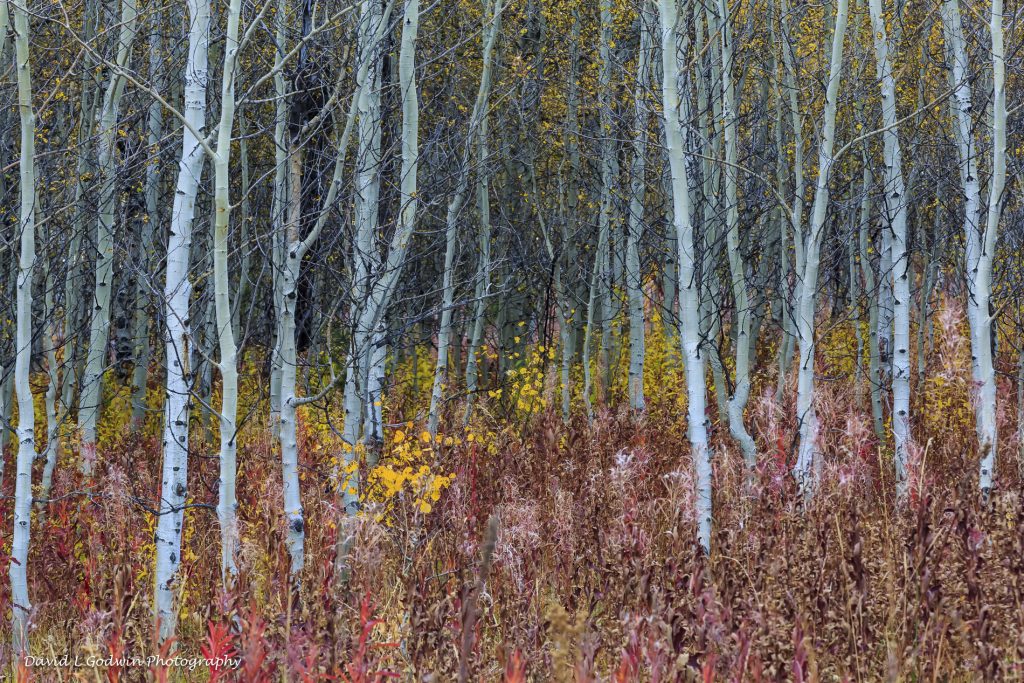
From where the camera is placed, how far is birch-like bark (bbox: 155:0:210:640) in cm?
444

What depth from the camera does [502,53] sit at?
1070cm

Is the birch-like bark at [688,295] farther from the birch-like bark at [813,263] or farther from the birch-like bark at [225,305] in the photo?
the birch-like bark at [225,305]

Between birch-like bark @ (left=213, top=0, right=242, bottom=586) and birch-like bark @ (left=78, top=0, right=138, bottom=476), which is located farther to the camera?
birch-like bark @ (left=78, top=0, right=138, bottom=476)

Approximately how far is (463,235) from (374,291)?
19.0 ft

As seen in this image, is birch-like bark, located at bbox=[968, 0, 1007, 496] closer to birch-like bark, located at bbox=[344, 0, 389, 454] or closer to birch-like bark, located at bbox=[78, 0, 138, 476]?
birch-like bark, located at bbox=[344, 0, 389, 454]

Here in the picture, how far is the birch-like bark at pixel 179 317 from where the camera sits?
4.44 m

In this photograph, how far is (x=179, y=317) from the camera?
4422 mm

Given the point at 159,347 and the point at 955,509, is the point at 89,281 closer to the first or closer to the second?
the point at 159,347

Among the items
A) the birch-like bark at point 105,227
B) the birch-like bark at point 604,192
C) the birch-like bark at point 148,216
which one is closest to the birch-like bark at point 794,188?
the birch-like bark at point 604,192

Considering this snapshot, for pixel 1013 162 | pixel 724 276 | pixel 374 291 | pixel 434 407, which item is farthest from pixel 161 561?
pixel 724 276

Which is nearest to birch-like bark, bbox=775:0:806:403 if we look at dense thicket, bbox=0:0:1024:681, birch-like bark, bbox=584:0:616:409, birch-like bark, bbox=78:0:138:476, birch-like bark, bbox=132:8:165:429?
dense thicket, bbox=0:0:1024:681

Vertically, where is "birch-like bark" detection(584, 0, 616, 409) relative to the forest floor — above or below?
above

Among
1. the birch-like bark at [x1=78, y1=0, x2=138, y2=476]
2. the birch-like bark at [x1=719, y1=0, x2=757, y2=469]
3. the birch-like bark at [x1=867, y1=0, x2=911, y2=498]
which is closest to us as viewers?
the birch-like bark at [x1=867, y1=0, x2=911, y2=498]

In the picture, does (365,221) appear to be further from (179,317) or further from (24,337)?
(24,337)
